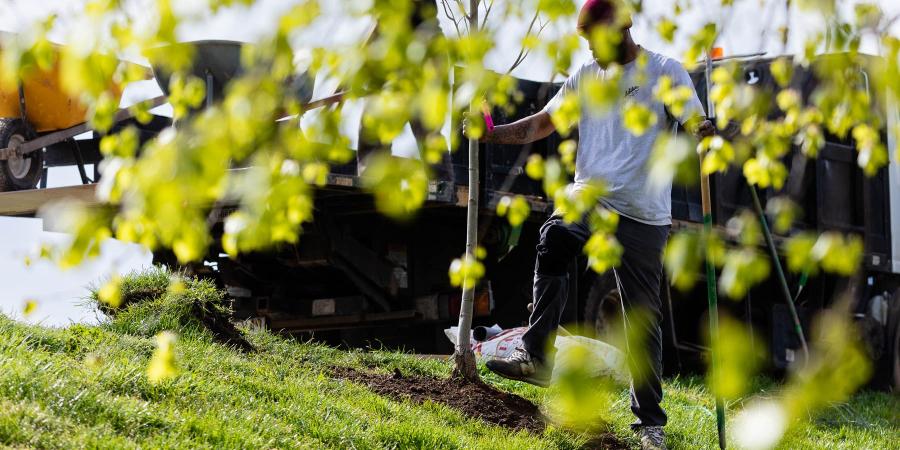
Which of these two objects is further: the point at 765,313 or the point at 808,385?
the point at 765,313

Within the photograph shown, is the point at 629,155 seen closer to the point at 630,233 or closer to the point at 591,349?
the point at 630,233

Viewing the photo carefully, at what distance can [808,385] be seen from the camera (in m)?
1.94

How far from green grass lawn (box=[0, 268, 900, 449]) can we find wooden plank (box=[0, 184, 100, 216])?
210cm

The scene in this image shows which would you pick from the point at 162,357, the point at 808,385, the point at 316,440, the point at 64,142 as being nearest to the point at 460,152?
the point at 64,142

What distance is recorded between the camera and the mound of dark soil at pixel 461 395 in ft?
17.3

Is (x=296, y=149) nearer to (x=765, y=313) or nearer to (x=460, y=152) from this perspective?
(x=460, y=152)

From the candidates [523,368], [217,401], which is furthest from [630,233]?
[217,401]

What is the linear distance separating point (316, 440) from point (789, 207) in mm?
2410

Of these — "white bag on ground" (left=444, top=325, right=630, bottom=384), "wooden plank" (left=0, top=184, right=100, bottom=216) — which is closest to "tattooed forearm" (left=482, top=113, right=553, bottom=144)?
"white bag on ground" (left=444, top=325, right=630, bottom=384)

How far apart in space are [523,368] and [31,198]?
4801mm

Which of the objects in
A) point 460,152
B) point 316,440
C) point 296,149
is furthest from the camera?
point 460,152

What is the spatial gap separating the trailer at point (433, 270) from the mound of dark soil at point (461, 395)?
1.85m

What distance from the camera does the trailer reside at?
316 inches

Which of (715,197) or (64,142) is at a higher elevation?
(64,142)
